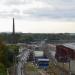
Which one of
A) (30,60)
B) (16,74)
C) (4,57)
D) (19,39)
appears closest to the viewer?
(16,74)

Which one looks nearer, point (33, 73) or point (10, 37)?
point (33, 73)

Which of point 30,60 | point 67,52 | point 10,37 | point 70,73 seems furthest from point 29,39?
point 70,73

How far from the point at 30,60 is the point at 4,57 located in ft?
35.0

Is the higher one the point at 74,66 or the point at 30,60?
the point at 74,66

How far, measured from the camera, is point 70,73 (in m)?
15.6

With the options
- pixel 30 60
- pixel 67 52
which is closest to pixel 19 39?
pixel 30 60

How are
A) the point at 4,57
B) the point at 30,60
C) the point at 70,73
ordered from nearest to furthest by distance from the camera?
the point at 70,73 → the point at 4,57 → the point at 30,60

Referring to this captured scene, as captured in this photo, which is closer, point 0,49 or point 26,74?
point 26,74

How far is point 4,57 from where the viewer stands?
21.9 metres

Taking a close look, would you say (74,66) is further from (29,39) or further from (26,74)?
(29,39)

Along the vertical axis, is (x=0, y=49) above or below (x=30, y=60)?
above

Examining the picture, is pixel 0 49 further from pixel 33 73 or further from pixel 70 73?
pixel 70 73

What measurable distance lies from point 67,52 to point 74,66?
9.30 metres

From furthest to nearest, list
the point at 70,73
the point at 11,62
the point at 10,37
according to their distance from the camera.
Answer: the point at 10,37, the point at 11,62, the point at 70,73
